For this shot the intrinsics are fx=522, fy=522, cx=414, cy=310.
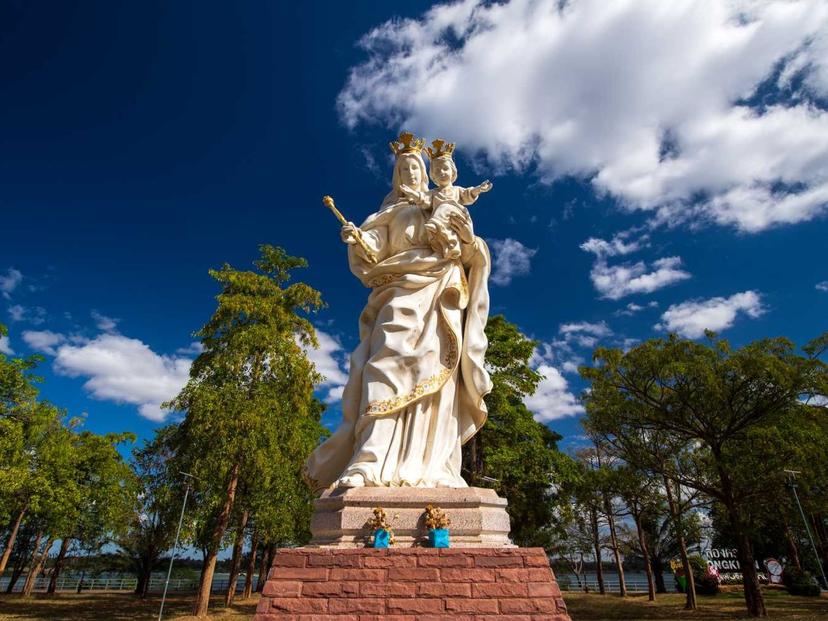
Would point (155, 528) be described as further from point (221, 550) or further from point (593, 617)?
point (593, 617)

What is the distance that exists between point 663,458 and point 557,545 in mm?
6624

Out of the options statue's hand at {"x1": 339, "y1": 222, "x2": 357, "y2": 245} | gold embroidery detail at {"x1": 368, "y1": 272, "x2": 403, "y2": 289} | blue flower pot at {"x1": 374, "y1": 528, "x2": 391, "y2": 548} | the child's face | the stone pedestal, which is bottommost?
blue flower pot at {"x1": 374, "y1": 528, "x2": 391, "y2": 548}

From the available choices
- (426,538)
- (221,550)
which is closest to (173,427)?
(221,550)

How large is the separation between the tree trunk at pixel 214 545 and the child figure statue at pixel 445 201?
13.2 m

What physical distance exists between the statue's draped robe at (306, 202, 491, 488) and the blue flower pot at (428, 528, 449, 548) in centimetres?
67

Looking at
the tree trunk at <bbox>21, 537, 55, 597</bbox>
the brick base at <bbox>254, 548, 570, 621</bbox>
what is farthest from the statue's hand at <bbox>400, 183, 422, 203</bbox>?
the tree trunk at <bbox>21, 537, 55, 597</bbox>

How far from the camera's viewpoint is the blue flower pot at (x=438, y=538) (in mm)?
3926

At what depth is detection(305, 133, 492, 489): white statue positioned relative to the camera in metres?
4.93

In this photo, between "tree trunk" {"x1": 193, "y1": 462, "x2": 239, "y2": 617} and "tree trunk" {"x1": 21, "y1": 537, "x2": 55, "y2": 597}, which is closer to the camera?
"tree trunk" {"x1": 193, "y1": 462, "x2": 239, "y2": 617}

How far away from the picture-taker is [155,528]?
90.9 feet

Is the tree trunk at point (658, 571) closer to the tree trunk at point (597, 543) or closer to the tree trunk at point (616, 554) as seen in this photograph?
the tree trunk at point (616, 554)

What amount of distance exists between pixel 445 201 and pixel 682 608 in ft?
68.7

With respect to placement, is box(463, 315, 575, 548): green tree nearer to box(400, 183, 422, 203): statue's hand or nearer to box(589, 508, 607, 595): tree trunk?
box(589, 508, 607, 595): tree trunk

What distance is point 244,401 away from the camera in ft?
54.6
